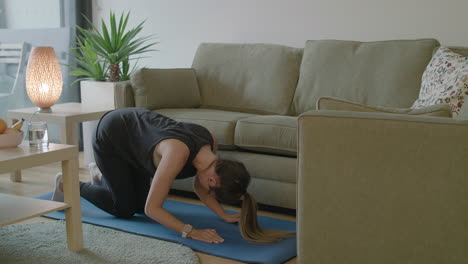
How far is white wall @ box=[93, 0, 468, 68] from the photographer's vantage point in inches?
152

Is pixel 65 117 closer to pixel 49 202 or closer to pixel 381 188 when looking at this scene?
pixel 49 202

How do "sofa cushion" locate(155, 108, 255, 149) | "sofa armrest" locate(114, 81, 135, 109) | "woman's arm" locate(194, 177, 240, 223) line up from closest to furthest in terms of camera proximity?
"woman's arm" locate(194, 177, 240, 223), "sofa cushion" locate(155, 108, 255, 149), "sofa armrest" locate(114, 81, 135, 109)

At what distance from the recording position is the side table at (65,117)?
3.85 metres

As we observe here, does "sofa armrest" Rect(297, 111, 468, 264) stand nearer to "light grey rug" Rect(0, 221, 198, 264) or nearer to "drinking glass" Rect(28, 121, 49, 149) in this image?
"light grey rug" Rect(0, 221, 198, 264)

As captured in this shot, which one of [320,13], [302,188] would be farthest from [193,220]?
[320,13]

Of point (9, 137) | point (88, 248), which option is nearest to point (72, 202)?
point (88, 248)

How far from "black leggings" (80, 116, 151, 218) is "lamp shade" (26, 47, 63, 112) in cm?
111

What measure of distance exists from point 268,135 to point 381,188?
1.27m

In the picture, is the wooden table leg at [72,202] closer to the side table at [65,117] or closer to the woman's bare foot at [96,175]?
the woman's bare foot at [96,175]

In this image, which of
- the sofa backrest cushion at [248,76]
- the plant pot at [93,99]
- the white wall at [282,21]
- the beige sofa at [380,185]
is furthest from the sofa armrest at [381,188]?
the plant pot at [93,99]

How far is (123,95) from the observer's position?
151 inches

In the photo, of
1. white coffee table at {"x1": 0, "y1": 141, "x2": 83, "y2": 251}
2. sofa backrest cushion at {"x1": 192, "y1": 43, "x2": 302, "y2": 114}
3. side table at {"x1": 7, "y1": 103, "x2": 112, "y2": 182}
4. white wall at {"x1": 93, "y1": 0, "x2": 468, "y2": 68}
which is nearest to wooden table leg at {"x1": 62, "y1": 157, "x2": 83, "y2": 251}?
white coffee table at {"x1": 0, "y1": 141, "x2": 83, "y2": 251}

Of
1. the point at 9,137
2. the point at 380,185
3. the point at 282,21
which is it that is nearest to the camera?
the point at 380,185

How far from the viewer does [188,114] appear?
3.68 m
